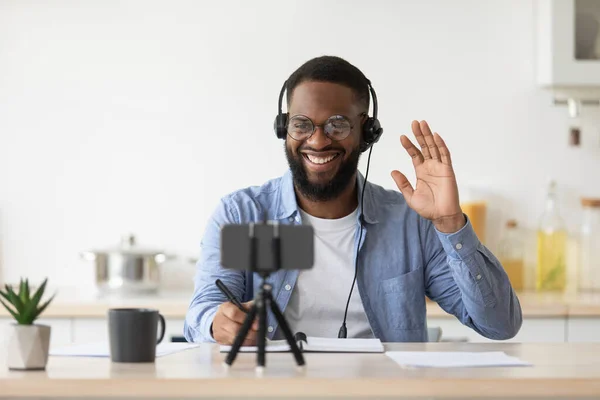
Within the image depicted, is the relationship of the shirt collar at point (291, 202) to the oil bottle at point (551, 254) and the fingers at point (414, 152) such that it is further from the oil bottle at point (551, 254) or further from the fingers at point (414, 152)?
the oil bottle at point (551, 254)

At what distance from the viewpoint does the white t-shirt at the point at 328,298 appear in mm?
2146

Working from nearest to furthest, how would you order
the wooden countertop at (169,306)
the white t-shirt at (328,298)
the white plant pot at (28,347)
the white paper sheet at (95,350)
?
the white plant pot at (28,347) → the white paper sheet at (95,350) → the white t-shirt at (328,298) → the wooden countertop at (169,306)

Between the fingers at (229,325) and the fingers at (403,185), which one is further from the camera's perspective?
the fingers at (403,185)

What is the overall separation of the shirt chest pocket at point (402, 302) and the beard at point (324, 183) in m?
0.25

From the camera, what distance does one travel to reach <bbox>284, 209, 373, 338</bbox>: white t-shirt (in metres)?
2.15

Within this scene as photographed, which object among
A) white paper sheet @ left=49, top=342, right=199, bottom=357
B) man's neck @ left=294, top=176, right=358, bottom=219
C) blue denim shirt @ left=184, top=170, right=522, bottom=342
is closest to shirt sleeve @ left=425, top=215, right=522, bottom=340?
blue denim shirt @ left=184, top=170, right=522, bottom=342

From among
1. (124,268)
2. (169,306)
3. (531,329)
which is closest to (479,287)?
(531,329)

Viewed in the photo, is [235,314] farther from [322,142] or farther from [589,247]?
[589,247]

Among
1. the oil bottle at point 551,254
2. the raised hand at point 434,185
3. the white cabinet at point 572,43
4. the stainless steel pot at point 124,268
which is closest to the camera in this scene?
the raised hand at point 434,185

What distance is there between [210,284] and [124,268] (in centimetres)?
123

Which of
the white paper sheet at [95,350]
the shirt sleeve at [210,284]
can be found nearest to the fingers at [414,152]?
the shirt sleeve at [210,284]

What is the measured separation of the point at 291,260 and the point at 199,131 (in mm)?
2230

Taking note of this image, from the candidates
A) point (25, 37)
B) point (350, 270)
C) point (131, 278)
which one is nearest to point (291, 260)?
point (350, 270)

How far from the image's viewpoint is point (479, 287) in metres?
2.01
